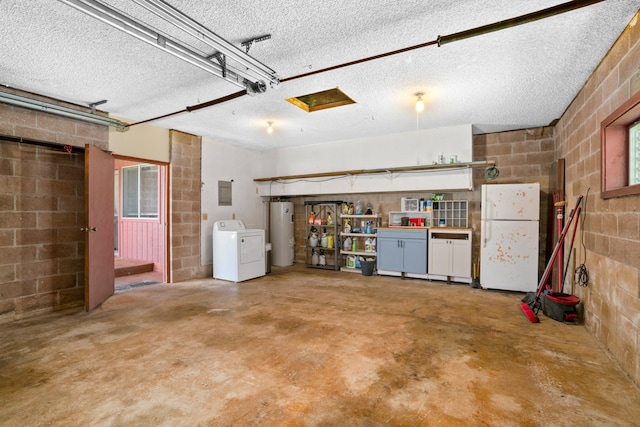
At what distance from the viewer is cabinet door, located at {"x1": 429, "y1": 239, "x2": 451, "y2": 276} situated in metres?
5.44

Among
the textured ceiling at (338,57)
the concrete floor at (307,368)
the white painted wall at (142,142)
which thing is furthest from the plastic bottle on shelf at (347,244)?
the white painted wall at (142,142)

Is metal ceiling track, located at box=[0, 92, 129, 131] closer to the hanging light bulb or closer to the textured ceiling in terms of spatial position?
the textured ceiling

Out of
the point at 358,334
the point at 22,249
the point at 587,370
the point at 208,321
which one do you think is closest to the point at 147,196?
the point at 22,249

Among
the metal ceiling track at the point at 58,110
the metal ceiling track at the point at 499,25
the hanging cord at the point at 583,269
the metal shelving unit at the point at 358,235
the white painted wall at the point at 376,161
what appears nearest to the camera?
the metal ceiling track at the point at 499,25

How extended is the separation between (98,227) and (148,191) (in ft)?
9.72

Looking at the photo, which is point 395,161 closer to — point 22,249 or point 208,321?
point 208,321

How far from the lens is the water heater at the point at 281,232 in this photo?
7141mm

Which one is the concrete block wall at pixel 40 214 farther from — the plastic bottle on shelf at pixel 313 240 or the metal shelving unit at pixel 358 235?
the metal shelving unit at pixel 358 235

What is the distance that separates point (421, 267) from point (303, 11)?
4.58 m

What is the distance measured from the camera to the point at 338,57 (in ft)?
9.66

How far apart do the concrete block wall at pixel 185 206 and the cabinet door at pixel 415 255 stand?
3.81 meters

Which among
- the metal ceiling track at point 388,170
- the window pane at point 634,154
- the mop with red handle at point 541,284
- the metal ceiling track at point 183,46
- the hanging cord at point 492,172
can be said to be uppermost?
the metal ceiling track at point 183,46

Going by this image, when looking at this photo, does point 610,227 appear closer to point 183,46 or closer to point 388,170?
point 388,170

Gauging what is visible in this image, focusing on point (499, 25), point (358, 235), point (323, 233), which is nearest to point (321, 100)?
point (499, 25)
